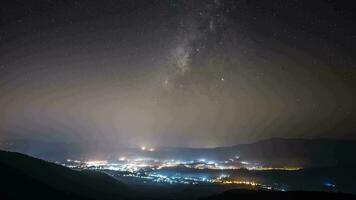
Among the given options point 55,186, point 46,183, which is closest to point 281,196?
point 55,186

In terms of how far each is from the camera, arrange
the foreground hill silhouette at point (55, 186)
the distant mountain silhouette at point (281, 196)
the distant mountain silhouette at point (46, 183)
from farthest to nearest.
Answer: the distant mountain silhouette at point (281, 196) → the foreground hill silhouette at point (55, 186) → the distant mountain silhouette at point (46, 183)

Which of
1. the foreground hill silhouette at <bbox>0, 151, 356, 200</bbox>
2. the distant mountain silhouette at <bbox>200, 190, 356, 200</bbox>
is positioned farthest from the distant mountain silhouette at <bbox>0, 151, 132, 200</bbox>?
the distant mountain silhouette at <bbox>200, 190, 356, 200</bbox>

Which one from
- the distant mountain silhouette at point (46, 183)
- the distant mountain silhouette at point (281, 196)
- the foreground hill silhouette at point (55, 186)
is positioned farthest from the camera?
the distant mountain silhouette at point (281, 196)

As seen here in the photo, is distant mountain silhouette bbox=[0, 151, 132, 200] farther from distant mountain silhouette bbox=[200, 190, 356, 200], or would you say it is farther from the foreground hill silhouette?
distant mountain silhouette bbox=[200, 190, 356, 200]

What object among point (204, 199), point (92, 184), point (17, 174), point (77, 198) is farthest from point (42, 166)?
point (204, 199)

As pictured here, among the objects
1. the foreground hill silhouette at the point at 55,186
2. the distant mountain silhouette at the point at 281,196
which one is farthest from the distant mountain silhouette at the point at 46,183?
the distant mountain silhouette at the point at 281,196

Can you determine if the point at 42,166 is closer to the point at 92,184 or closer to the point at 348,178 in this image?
the point at 92,184

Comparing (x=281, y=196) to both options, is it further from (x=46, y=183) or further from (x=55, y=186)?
(x=46, y=183)

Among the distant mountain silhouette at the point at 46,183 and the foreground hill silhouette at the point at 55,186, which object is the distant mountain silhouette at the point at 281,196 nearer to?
the foreground hill silhouette at the point at 55,186

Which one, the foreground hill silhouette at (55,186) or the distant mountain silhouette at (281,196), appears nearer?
the foreground hill silhouette at (55,186)
